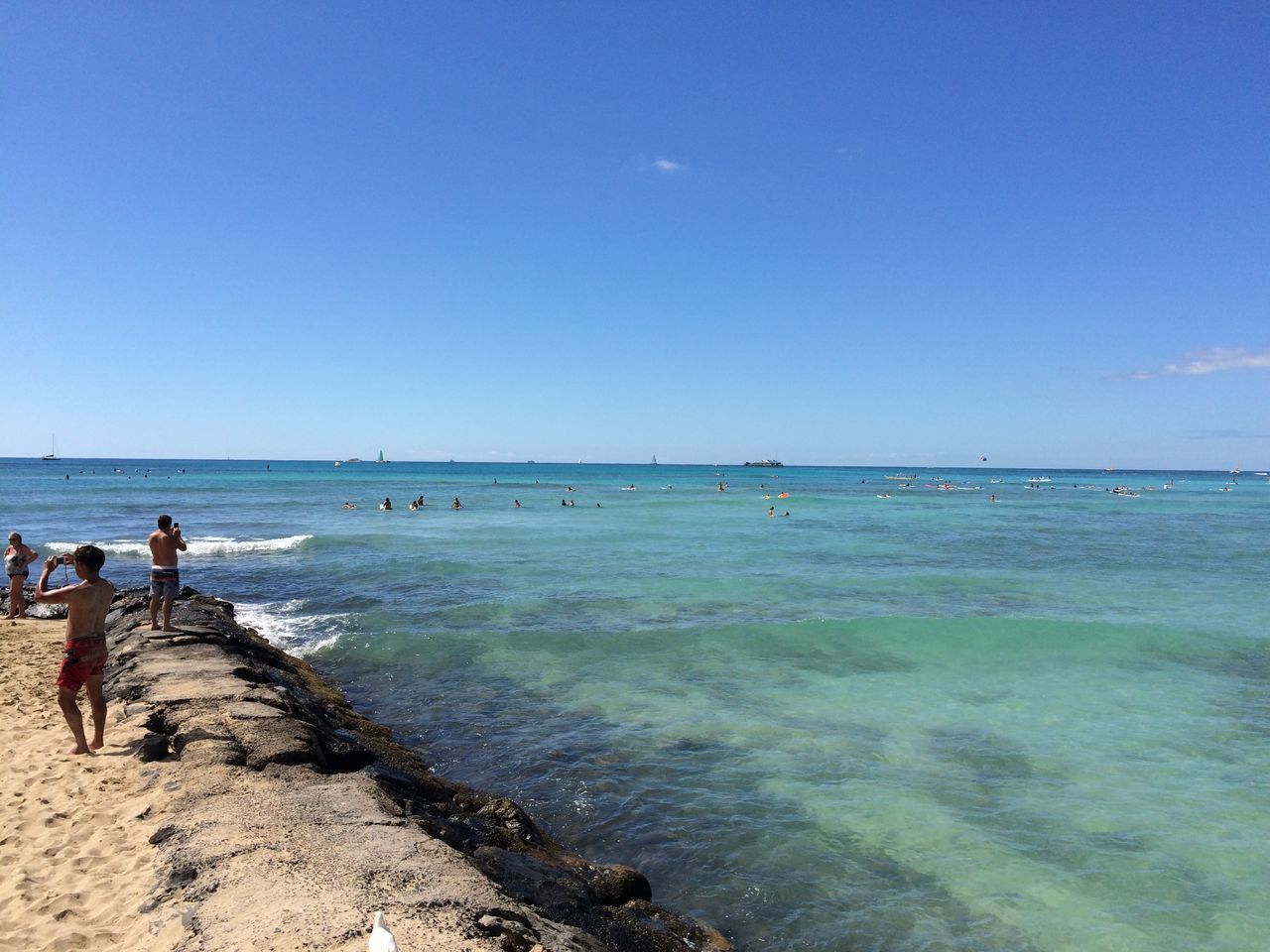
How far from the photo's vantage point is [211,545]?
Answer: 26266 mm

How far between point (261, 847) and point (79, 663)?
3.44 m

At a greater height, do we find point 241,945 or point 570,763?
point 241,945

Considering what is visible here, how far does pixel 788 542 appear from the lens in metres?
29.9

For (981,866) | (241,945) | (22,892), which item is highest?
(241,945)

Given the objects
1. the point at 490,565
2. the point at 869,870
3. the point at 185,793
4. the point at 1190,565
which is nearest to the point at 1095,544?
the point at 1190,565

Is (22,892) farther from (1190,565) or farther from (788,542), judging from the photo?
(1190,565)

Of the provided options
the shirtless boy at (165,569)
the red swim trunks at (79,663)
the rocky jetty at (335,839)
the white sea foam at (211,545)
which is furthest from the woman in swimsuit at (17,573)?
the red swim trunks at (79,663)

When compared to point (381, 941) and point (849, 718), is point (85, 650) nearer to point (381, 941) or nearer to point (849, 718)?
point (381, 941)

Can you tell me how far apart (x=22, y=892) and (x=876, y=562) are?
23.3 metres

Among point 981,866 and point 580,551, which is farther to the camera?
point 580,551

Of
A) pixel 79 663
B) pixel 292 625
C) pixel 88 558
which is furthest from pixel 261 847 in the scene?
pixel 292 625

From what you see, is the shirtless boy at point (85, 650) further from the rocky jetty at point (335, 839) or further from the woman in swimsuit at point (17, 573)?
the woman in swimsuit at point (17, 573)

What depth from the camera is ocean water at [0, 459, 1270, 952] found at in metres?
6.06

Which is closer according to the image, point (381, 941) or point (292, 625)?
point (381, 941)
